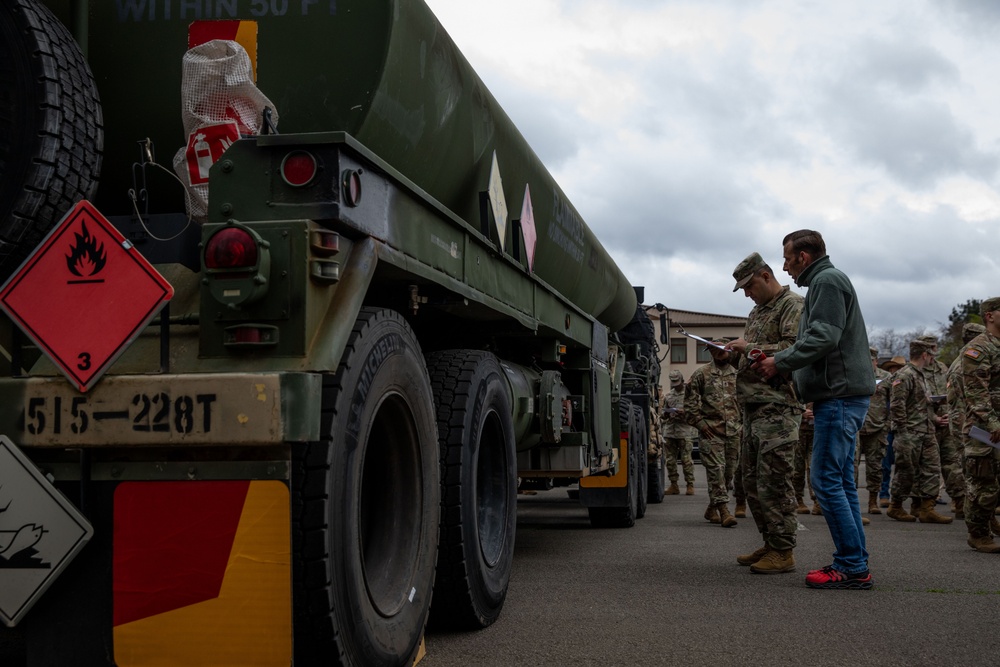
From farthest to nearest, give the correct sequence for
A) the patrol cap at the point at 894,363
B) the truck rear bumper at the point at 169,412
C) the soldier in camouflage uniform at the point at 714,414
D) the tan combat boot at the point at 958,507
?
the patrol cap at the point at 894,363, the tan combat boot at the point at 958,507, the soldier in camouflage uniform at the point at 714,414, the truck rear bumper at the point at 169,412

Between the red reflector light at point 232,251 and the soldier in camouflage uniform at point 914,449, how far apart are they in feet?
33.2

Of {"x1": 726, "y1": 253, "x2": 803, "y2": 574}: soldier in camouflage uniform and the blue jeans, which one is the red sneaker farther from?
{"x1": 726, "y1": 253, "x2": 803, "y2": 574}: soldier in camouflage uniform

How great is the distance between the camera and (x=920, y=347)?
12.7m

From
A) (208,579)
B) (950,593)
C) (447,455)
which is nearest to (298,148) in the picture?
(208,579)

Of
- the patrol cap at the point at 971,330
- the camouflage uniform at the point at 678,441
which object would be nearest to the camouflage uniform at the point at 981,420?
the patrol cap at the point at 971,330

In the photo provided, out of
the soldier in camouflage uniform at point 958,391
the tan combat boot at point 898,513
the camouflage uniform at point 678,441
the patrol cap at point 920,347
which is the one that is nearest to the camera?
the soldier in camouflage uniform at point 958,391

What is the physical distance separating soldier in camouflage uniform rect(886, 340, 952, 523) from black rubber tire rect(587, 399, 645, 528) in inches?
129

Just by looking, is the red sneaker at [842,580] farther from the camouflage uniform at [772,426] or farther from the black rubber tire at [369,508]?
the black rubber tire at [369,508]

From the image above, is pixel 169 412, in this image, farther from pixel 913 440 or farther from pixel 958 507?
pixel 958 507

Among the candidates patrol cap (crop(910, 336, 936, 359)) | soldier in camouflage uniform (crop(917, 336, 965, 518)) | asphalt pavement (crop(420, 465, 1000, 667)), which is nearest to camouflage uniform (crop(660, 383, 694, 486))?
soldier in camouflage uniform (crop(917, 336, 965, 518))

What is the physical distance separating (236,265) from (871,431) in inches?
444

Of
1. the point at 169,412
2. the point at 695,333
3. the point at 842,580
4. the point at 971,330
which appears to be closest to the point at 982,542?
the point at 971,330

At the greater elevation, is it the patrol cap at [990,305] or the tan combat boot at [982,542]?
the patrol cap at [990,305]

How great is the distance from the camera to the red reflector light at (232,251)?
9.73 ft
